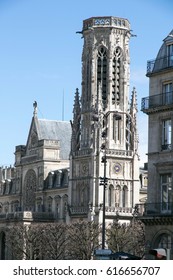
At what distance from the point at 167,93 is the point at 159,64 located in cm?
239

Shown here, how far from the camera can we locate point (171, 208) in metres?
49.4

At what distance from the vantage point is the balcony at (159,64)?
172 feet

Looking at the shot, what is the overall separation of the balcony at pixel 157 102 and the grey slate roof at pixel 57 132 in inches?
3496

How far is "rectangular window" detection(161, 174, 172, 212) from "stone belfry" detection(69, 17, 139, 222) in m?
62.4

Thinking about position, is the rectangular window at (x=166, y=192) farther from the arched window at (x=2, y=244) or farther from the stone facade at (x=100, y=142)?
the arched window at (x=2, y=244)

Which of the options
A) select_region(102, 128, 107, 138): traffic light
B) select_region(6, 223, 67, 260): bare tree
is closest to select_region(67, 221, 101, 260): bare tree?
select_region(6, 223, 67, 260): bare tree

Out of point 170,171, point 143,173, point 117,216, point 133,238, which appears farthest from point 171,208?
point 143,173

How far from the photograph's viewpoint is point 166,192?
50.2 m

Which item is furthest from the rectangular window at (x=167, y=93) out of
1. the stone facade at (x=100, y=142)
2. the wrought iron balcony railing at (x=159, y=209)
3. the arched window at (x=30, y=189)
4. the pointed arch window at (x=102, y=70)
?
the arched window at (x=30, y=189)

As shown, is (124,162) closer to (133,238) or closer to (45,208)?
(45,208)

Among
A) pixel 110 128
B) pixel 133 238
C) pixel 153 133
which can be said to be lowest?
pixel 133 238

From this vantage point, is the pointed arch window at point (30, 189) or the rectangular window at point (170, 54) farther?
the pointed arch window at point (30, 189)

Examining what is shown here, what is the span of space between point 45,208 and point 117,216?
80.7ft
